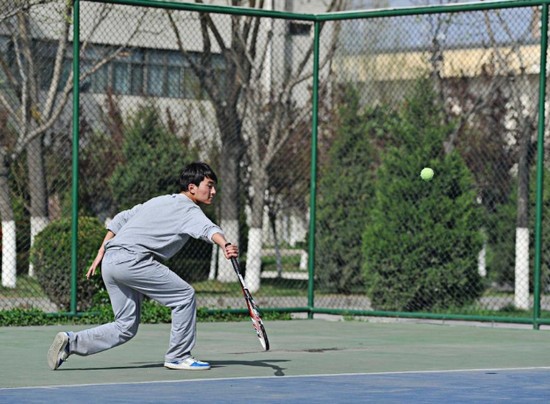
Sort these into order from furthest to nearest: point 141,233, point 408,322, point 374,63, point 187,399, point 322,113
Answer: point 322,113 → point 374,63 → point 408,322 → point 141,233 → point 187,399

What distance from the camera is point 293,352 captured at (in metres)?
11.1

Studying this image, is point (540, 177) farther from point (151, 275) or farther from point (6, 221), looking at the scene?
point (6, 221)

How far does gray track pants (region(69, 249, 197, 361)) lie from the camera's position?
928 cm

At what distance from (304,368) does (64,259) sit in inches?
218

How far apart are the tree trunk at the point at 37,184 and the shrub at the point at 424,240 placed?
13.6ft

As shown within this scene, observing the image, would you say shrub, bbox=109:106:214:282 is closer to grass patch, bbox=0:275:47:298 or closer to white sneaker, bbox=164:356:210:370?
grass patch, bbox=0:275:47:298

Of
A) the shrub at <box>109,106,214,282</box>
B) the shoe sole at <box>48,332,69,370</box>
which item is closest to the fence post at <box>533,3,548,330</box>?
the shrub at <box>109,106,214,282</box>

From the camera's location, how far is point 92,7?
16.2 metres

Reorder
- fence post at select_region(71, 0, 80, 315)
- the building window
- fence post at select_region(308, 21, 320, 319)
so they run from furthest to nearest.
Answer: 1. the building window
2. fence post at select_region(308, 21, 320, 319)
3. fence post at select_region(71, 0, 80, 315)

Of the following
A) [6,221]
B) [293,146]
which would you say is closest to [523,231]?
[293,146]

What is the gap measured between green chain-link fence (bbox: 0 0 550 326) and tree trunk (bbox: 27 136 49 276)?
32mm

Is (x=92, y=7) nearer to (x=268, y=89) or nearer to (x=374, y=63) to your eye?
(x=268, y=89)

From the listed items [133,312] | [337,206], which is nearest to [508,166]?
[337,206]

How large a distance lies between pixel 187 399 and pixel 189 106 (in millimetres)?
9594
